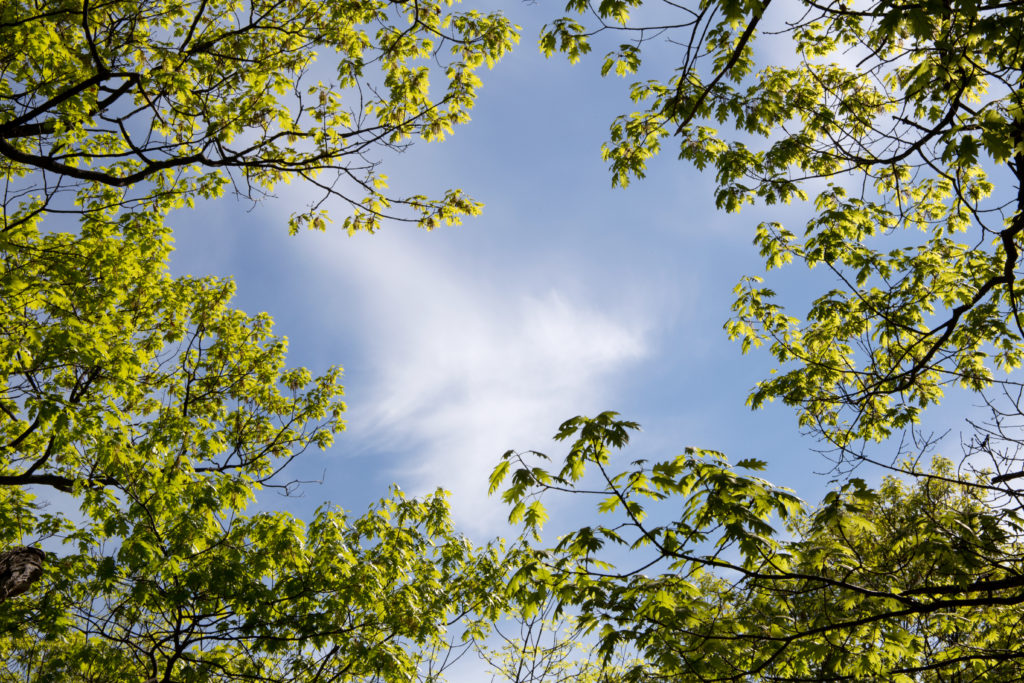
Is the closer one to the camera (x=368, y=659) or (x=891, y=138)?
(x=891, y=138)

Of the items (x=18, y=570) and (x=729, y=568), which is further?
(x=18, y=570)

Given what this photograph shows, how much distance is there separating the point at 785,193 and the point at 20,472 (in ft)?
47.0

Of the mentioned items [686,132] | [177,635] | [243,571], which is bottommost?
[177,635]

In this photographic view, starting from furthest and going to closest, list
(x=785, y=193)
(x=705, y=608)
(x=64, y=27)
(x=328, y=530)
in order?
1. (x=328, y=530)
2. (x=785, y=193)
3. (x=64, y=27)
4. (x=705, y=608)

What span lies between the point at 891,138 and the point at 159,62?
342 inches

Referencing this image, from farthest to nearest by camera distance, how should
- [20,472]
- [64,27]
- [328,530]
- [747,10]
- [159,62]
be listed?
1. [20,472]
2. [328,530]
3. [64,27]
4. [159,62]
5. [747,10]

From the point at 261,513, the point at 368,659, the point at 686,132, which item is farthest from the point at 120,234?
the point at 686,132

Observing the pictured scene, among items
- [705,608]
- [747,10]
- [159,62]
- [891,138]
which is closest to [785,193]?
[891,138]

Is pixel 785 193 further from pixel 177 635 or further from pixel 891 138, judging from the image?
pixel 177 635

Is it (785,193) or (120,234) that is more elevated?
(120,234)

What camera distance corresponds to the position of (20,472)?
11.5 meters

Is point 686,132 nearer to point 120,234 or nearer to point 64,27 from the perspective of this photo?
point 64,27

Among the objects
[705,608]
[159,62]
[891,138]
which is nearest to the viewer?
[705,608]

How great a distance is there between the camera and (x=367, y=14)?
9.84 meters
